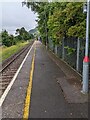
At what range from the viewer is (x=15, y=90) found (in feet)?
38.1

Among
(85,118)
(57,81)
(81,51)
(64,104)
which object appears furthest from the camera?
(81,51)

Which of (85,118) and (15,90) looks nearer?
(85,118)

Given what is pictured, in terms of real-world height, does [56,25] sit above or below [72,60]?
above

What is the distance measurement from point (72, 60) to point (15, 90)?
8.86 m

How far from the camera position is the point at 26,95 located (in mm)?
10617

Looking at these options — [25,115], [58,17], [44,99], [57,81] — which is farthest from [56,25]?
[25,115]

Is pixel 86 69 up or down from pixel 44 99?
up

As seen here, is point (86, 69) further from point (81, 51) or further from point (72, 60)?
point (72, 60)

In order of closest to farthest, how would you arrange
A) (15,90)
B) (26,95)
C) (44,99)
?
(44,99)
(26,95)
(15,90)

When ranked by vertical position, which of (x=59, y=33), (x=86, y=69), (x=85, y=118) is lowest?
(x=85, y=118)

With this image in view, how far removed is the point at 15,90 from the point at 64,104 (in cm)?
296

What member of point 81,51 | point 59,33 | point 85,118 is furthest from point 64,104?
point 59,33

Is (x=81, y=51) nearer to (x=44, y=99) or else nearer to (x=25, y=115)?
(x=44, y=99)

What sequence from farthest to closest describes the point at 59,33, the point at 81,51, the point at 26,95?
1. the point at 59,33
2. the point at 81,51
3. the point at 26,95
